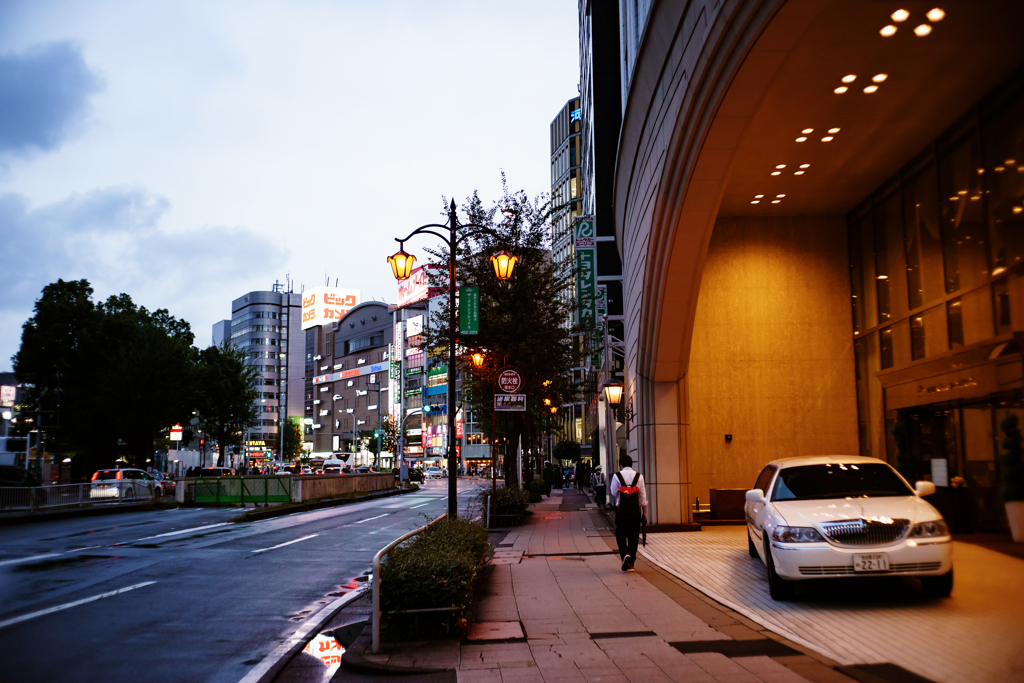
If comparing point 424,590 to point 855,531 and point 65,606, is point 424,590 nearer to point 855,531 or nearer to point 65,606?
point 855,531

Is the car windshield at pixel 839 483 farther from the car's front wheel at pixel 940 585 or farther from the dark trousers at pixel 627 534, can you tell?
the dark trousers at pixel 627 534

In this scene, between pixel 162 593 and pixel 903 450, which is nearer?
pixel 162 593

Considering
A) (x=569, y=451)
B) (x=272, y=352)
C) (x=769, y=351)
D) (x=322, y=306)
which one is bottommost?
(x=569, y=451)

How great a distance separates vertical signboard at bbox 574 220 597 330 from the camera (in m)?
35.8

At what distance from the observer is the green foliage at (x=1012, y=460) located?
430 inches

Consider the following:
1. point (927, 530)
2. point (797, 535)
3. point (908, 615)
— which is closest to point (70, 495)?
point (797, 535)

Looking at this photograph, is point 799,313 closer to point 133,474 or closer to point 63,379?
point 133,474

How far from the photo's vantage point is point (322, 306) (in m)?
168

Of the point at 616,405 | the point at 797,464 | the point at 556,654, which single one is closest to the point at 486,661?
the point at 556,654

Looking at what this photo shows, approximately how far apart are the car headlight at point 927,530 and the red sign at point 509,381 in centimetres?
Answer: 1066

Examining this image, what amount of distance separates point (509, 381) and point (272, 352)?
15220cm

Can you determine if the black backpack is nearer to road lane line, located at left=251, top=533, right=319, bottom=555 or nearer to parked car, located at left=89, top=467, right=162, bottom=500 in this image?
road lane line, located at left=251, top=533, right=319, bottom=555

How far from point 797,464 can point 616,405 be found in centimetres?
1472

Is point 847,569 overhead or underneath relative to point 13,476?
overhead
